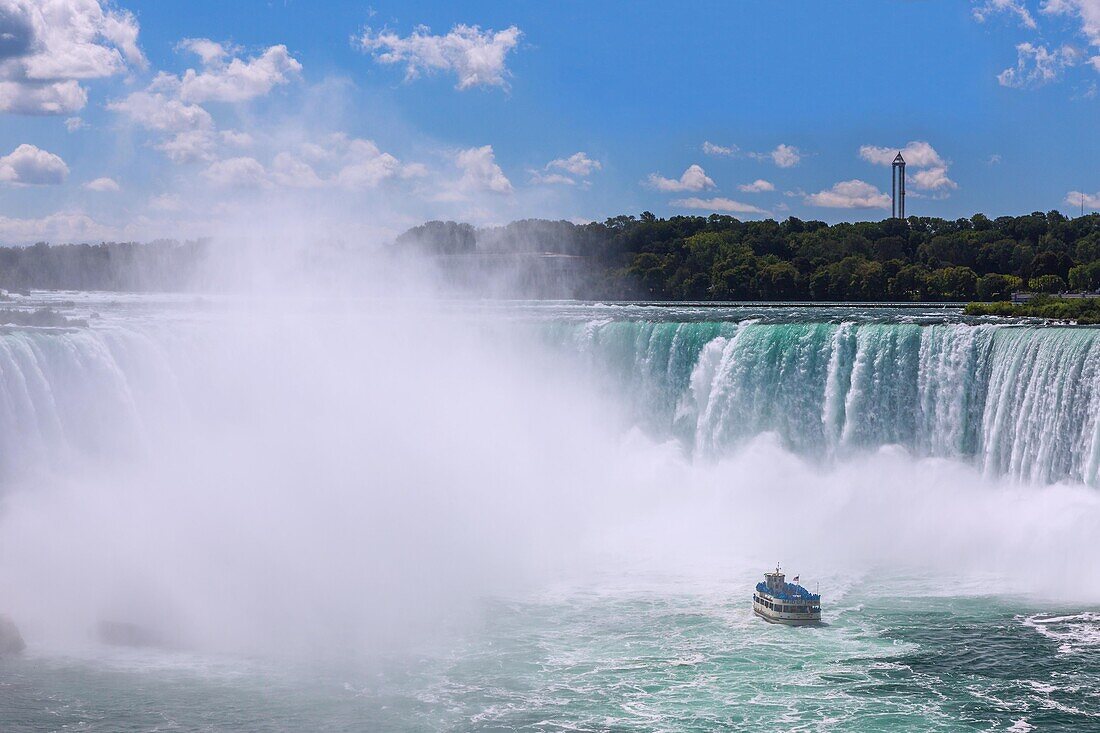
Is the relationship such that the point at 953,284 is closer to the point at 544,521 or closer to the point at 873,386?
the point at 873,386

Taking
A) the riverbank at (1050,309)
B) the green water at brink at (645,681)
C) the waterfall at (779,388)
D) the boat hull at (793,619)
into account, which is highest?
the riverbank at (1050,309)

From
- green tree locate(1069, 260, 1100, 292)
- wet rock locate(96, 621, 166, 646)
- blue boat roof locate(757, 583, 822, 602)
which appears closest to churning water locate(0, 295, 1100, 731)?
wet rock locate(96, 621, 166, 646)

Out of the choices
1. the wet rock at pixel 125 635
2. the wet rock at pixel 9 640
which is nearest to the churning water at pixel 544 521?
the wet rock at pixel 125 635

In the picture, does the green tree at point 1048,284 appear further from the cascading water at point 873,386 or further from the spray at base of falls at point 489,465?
the spray at base of falls at point 489,465

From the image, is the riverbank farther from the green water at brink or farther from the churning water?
the green water at brink

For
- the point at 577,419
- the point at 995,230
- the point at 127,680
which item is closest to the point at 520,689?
the point at 127,680

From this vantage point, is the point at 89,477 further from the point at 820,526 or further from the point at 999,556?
the point at 999,556

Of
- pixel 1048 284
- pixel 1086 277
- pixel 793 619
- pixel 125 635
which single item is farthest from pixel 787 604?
pixel 1086 277
